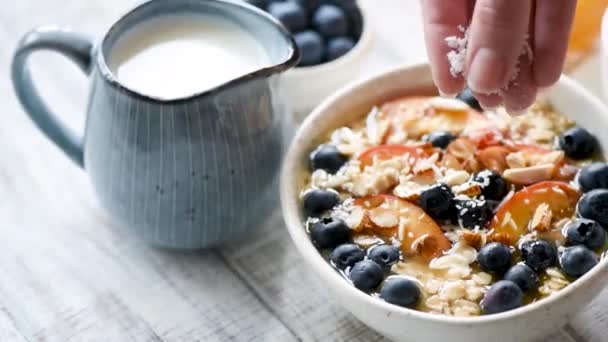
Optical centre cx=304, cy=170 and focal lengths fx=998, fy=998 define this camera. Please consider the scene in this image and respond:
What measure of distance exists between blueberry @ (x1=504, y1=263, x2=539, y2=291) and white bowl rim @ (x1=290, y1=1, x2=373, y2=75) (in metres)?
0.43

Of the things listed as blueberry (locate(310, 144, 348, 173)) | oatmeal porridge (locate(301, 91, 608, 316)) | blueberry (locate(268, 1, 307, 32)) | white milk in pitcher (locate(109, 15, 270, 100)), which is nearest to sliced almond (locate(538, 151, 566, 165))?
oatmeal porridge (locate(301, 91, 608, 316))

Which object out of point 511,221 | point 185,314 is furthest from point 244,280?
point 511,221

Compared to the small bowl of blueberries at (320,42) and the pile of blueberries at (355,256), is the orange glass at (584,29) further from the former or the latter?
the pile of blueberries at (355,256)

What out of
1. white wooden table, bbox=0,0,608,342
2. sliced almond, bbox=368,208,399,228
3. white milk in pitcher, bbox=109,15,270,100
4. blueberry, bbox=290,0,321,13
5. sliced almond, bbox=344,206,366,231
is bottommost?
white wooden table, bbox=0,0,608,342

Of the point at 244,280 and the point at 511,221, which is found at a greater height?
the point at 511,221

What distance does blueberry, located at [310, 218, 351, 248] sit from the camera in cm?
103

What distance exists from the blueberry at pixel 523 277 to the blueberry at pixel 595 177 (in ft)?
0.45

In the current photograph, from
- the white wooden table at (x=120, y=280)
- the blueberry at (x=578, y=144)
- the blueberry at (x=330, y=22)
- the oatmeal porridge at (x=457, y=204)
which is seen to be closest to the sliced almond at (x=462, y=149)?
the oatmeal porridge at (x=457, y=204)

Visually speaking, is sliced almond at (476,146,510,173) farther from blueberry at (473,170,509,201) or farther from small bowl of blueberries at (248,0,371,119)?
small bowl of blueberries at (248,0,371,119)

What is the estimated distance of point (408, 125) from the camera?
1146 millimetres

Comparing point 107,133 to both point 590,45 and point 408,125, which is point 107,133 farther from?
point 590,45

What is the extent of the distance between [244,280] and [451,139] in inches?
11.2

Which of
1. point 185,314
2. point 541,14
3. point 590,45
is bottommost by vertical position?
point 185,314

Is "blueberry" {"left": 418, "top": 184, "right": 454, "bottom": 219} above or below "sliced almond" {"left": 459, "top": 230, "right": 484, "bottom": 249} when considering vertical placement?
above
